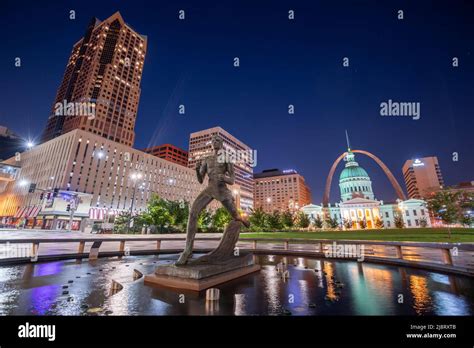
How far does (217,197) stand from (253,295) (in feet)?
10.5

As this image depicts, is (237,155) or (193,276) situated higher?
(237,155)

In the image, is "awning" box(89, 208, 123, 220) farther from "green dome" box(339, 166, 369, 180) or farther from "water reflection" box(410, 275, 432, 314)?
"green dome" box(339, 166, 369, 180)

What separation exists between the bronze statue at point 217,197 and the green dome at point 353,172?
14346 cm

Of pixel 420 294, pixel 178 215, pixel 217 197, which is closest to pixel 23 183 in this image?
pixel 178 215

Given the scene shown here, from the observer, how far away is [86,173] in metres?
72.8

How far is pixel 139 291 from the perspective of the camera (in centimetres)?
534

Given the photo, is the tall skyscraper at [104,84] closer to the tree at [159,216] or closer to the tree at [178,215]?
the tree at [159,216]

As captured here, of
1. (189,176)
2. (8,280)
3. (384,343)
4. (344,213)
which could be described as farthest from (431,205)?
(189,176)

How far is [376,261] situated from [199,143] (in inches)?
5621

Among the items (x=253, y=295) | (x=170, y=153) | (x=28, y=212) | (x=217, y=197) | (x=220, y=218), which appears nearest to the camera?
(x=253, y=295)

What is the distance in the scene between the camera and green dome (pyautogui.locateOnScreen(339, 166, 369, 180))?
131750mm

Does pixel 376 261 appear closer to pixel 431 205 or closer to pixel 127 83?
pixel 431 205

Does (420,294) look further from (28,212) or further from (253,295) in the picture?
(28,212)

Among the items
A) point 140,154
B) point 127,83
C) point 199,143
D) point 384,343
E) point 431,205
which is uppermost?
→ point 127,83
